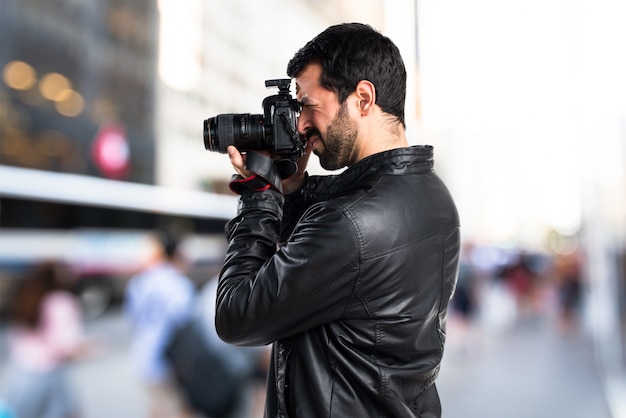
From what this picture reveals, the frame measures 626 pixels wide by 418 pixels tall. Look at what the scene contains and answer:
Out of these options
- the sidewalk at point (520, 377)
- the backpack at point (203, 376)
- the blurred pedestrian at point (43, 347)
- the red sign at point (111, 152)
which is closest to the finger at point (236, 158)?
the backpack at point (203, 376)

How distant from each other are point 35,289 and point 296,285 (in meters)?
3.46

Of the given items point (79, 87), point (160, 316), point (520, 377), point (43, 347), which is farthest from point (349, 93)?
point (79, 87)

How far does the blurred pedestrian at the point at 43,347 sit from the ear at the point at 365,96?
3.33m

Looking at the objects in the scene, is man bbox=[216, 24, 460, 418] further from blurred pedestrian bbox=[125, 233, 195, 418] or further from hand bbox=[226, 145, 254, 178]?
blurred pedestrian bbox=[125, 233, 195, 418]

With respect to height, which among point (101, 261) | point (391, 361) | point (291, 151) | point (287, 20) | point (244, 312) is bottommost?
point (101, 261)

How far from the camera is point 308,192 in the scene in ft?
4.38

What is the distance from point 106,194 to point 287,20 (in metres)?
8.10

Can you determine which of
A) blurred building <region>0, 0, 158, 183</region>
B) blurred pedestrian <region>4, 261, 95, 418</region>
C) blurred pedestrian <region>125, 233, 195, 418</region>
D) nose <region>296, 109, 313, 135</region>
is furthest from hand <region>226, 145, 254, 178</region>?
blurred building <region>0, 0, 158, 183</region>

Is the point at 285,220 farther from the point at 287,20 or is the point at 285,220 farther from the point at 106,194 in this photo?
the point at 106,194

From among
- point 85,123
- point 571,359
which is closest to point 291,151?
point 571,359

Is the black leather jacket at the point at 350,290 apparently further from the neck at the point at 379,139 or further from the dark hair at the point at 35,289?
the dark hair at the point at 35,289

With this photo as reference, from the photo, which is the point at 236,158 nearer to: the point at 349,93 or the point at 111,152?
the point at 349,93

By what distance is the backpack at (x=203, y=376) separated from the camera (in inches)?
150

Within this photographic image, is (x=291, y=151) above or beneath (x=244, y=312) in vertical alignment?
above
